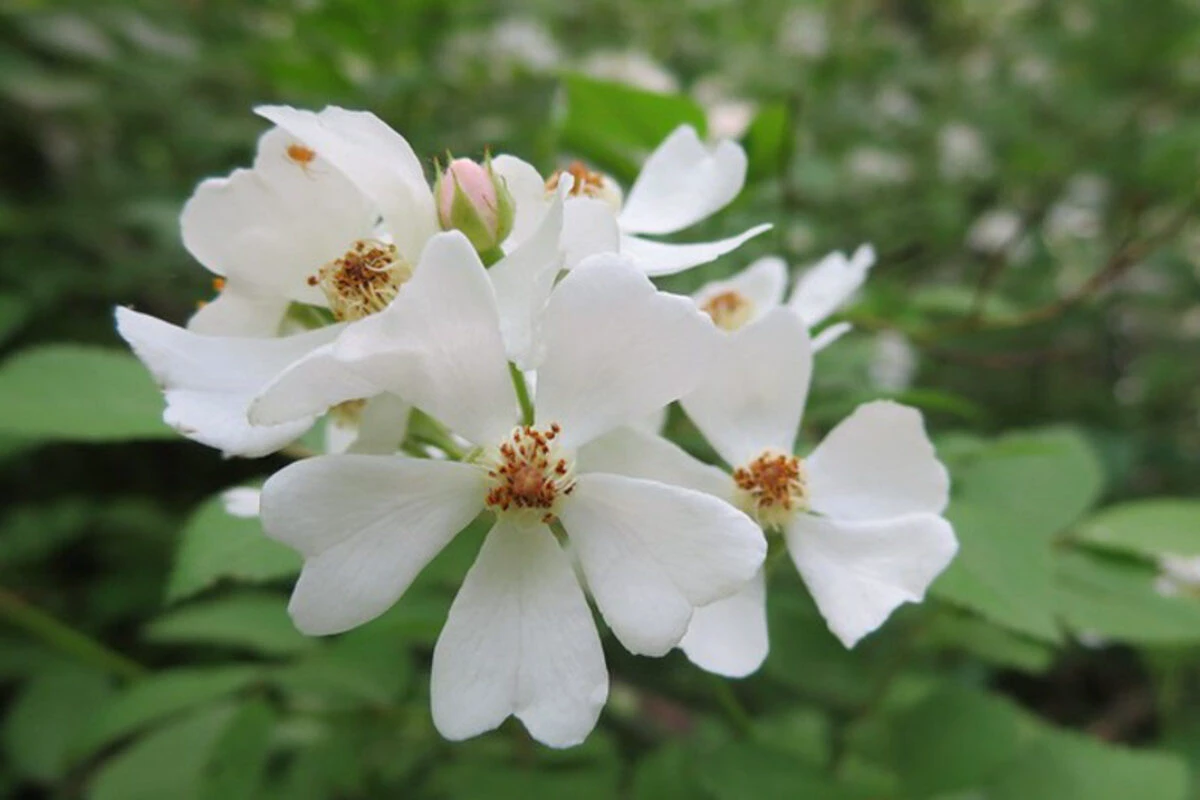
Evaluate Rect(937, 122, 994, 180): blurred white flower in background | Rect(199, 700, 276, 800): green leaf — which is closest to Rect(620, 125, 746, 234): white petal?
Rect(199, 700, 276, 800): green leaf

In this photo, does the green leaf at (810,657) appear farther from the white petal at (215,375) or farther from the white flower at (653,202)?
the white petal at (215,375)

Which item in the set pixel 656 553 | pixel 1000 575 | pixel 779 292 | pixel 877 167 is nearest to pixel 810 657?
pixel 1000 575

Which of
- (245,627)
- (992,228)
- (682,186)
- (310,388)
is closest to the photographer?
(310,388)

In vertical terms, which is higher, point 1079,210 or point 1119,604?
point 1119,604

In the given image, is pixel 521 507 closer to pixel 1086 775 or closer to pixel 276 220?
pixel 276 220

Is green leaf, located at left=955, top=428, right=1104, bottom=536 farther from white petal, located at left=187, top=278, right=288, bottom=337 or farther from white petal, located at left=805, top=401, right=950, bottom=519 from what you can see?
white petal, located at left=187, top=278, right=288, bottom=337

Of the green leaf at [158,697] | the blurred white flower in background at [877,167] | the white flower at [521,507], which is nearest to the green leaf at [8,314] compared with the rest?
the green leaf at [158,697]

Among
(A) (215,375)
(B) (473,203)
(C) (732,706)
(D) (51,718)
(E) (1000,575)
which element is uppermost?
(B) (473,203)
